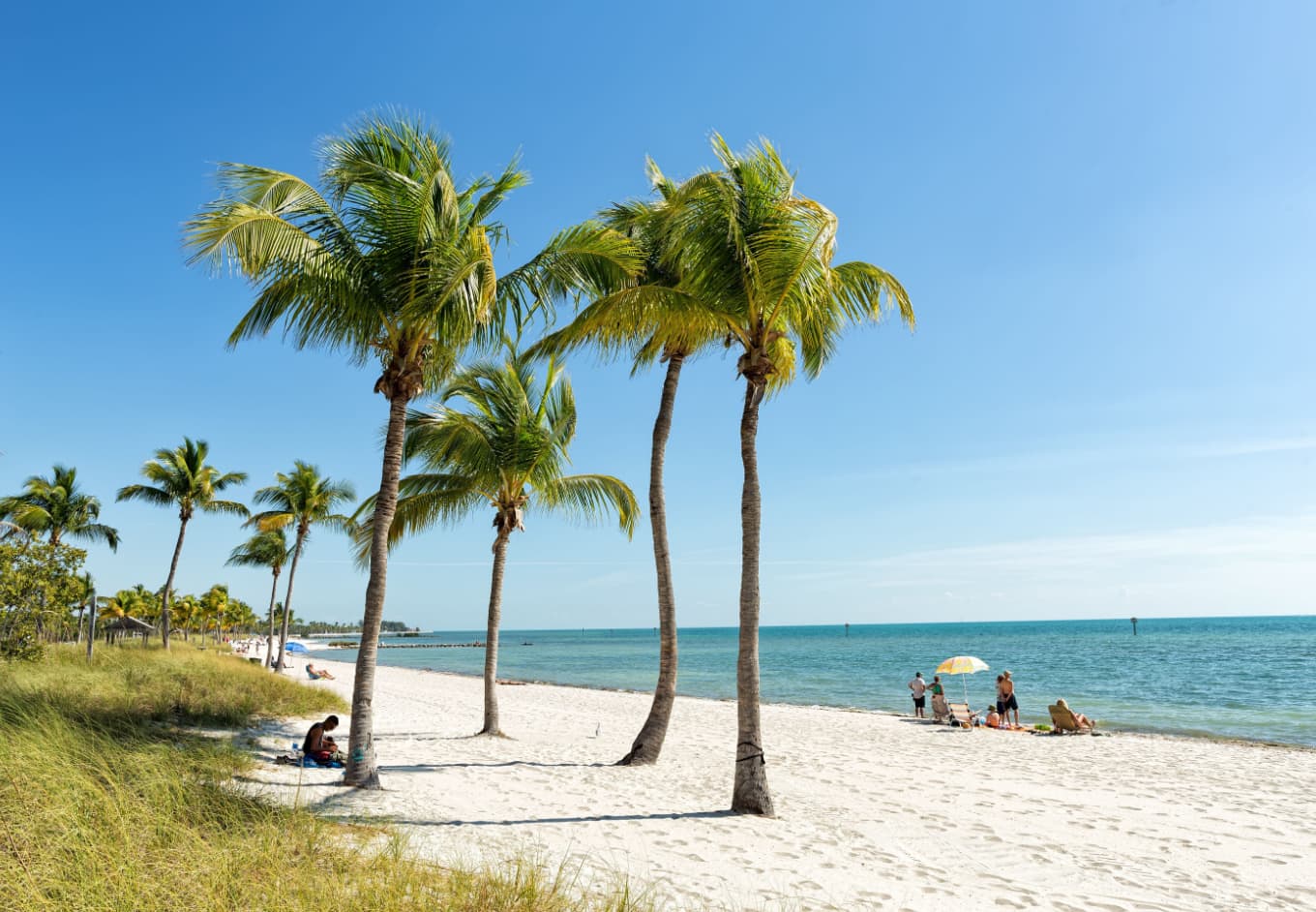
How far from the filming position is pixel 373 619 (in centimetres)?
905

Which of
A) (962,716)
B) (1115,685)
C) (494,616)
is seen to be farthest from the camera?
(1115,685)

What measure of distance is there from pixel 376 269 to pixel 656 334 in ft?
12.5

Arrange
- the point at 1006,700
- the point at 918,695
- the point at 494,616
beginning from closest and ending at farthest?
the point at 494,616, the point at 1006,700, the point at 918,695

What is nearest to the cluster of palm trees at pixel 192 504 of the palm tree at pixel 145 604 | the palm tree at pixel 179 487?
the palm tree at pixel 179 487

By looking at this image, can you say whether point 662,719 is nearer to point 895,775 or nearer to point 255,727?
point 895,775

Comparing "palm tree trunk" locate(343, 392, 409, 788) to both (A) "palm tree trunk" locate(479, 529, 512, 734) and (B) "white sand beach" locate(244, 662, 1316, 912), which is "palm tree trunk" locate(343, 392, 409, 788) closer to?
(B) "white sand beach" locate(244, 662, 1316, 912)

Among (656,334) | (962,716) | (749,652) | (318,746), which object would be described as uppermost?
(656,334)

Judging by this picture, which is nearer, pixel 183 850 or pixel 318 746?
pixel 183 850

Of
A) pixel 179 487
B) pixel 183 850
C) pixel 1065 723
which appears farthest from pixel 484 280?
pixel 179 487

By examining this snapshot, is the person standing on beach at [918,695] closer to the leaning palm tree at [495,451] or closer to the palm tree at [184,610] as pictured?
the leaning palm tree at [495,451]

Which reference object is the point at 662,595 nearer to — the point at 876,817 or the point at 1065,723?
the point at 876,817

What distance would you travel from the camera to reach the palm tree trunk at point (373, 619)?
8711mm

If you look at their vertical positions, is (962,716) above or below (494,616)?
below

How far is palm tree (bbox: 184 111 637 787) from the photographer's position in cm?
870
